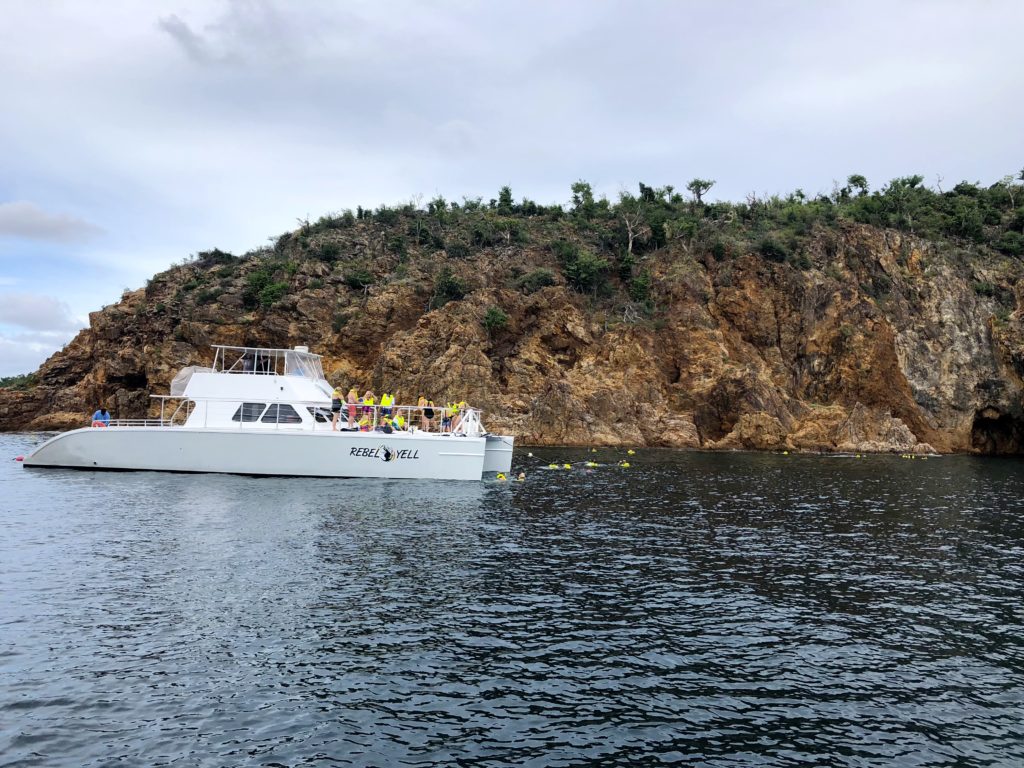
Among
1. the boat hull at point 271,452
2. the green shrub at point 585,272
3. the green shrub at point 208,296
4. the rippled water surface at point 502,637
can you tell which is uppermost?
the green shrub at point 585,272

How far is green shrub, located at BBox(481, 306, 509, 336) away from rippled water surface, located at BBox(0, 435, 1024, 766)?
3739 centimetres

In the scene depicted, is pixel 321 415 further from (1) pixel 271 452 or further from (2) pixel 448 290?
(2) pixel 448 290

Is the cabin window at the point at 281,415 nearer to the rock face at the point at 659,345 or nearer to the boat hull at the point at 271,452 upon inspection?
the boat hull at the point at 271,452

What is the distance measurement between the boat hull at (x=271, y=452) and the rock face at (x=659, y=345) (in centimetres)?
2248

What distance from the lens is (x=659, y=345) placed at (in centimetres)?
5997

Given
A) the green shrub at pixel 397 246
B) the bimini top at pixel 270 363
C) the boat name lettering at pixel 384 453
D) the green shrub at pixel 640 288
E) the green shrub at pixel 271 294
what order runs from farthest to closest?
the green shrub at pixel 397 246 < the green shrub at pixel 640 288 < the green shrub at pixel 271 294 < the bimini top at pixel 270 363 < the boat name lettering at pixel 384 453

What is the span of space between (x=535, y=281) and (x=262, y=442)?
3831 cm

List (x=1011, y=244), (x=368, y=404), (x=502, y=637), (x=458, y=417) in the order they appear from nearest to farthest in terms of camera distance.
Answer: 1. (x=502, y=637)
2. (x=368, y=404)
3. (x=458, y=417)
4. (x=1011, y=244)

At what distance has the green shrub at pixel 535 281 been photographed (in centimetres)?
6475

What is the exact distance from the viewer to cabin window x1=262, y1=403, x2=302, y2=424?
105ft

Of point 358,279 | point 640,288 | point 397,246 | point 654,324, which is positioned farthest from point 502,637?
point 397,246

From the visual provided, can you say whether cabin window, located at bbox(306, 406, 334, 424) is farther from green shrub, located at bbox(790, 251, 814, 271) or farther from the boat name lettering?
green shrub, located at bbox(790, 251, 814, 271)

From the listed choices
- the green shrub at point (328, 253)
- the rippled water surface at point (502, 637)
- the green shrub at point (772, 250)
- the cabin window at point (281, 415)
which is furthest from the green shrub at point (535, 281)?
the rippled water surface at point (502, 637)

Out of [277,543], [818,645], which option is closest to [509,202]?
[277,543]
